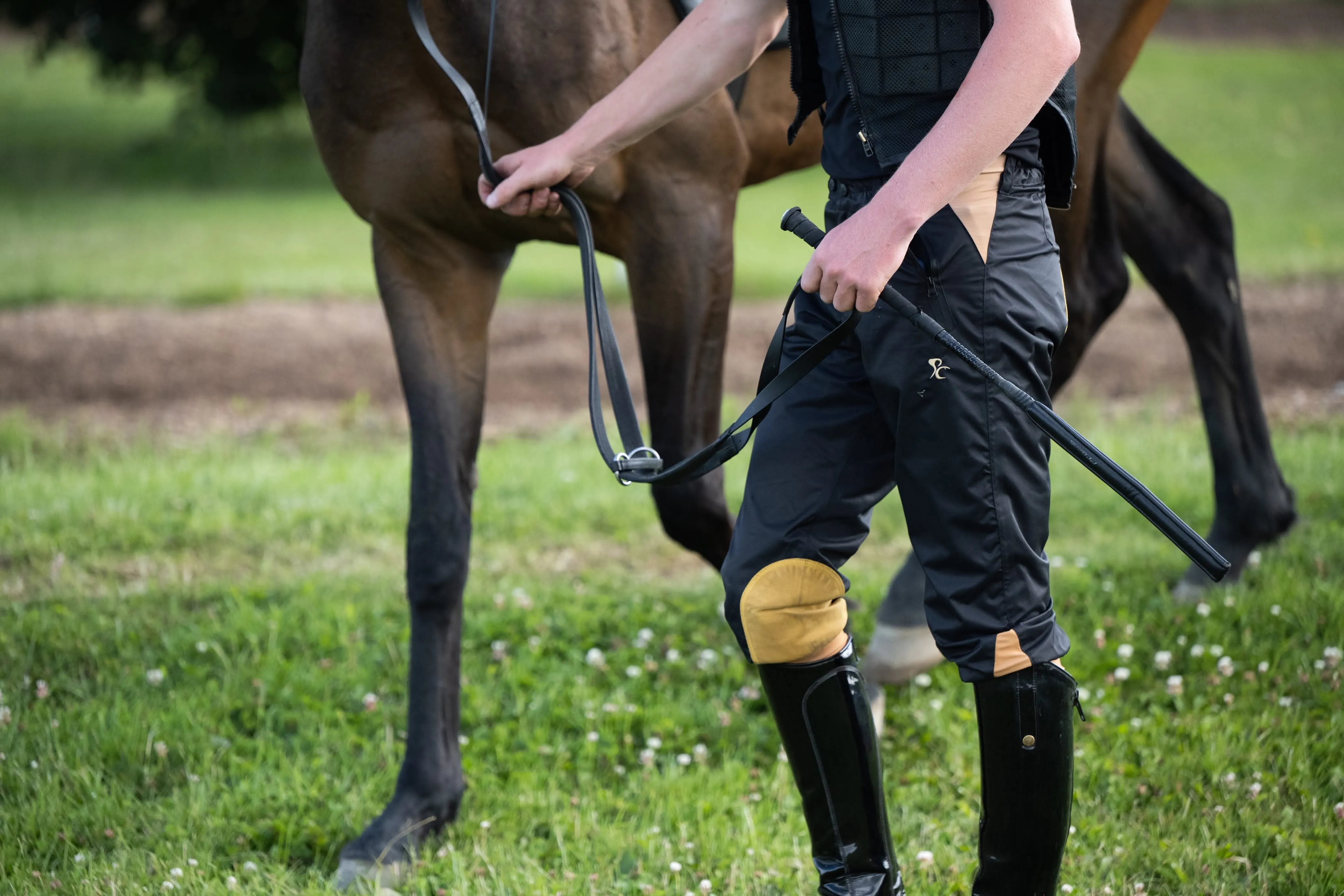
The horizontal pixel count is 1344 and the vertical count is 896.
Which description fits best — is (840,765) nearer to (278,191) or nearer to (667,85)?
(667,85)

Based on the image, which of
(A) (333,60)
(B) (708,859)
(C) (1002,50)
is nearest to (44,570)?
(A) (333,60)

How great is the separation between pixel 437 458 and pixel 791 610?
1.13 m

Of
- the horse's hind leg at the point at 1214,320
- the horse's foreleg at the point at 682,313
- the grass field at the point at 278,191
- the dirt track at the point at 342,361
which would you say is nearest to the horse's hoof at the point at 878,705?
the horse's foreleg at the point at 682,313

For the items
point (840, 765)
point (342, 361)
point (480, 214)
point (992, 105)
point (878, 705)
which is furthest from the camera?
point (342, 361)

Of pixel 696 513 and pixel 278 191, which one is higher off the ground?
pixel 696 513

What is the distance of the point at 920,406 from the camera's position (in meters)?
1.93

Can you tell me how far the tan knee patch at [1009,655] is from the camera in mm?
1996

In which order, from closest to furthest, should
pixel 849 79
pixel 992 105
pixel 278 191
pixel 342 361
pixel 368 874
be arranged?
pixel 992 105 → pixel 849 79 → pixel 368 874 → pixel 342 361 → pixel 278 191

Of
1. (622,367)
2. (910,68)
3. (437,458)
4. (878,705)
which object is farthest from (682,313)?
(878,705)

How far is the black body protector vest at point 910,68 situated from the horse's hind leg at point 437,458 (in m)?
1.26

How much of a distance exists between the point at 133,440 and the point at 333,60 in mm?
3854

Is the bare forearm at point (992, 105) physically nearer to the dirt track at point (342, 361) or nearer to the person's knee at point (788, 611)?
the person's knee at point (788, 611)

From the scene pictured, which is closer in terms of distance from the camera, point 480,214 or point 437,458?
point 480,214

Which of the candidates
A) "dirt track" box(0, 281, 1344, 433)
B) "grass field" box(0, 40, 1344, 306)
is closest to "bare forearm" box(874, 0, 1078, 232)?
"dirt track" box(0, 281, 1344, 433)
